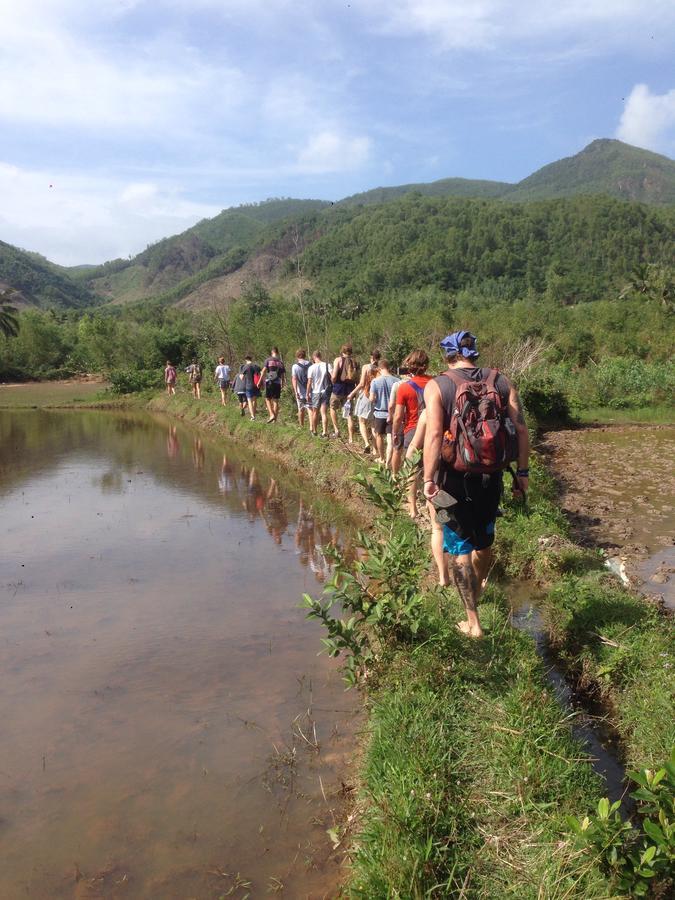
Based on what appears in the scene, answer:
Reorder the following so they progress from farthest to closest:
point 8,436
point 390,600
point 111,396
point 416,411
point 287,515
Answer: point 111,396 < point 8,436 < point 287,515 < point 416,411 < point 390,600

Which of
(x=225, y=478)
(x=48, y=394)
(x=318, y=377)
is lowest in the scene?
(x=48, y=394)

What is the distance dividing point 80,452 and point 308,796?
13651mm

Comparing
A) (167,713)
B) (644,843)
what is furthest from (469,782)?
(167,713)

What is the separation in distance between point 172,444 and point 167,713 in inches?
507

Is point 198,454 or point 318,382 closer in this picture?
point 318,382

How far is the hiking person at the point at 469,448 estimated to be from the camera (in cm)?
391

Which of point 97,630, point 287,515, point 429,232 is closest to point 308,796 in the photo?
point 97,630

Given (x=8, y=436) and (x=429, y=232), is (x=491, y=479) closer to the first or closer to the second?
(x=8, y=436)

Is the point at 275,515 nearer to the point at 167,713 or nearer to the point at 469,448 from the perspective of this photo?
the point at 167,713

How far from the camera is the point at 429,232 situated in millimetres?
114562

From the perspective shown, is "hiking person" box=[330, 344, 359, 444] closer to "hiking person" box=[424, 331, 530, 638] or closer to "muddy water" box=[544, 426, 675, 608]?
"muddy water" box=[544, 426, 675, 608]

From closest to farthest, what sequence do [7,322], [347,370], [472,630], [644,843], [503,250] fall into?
1. [644,843]
2. [472,630]
3. [347,370]
4. [7,322]
5. [503,250]

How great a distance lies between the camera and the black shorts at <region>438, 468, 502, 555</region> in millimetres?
4062

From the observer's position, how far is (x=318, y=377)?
11898 mm
